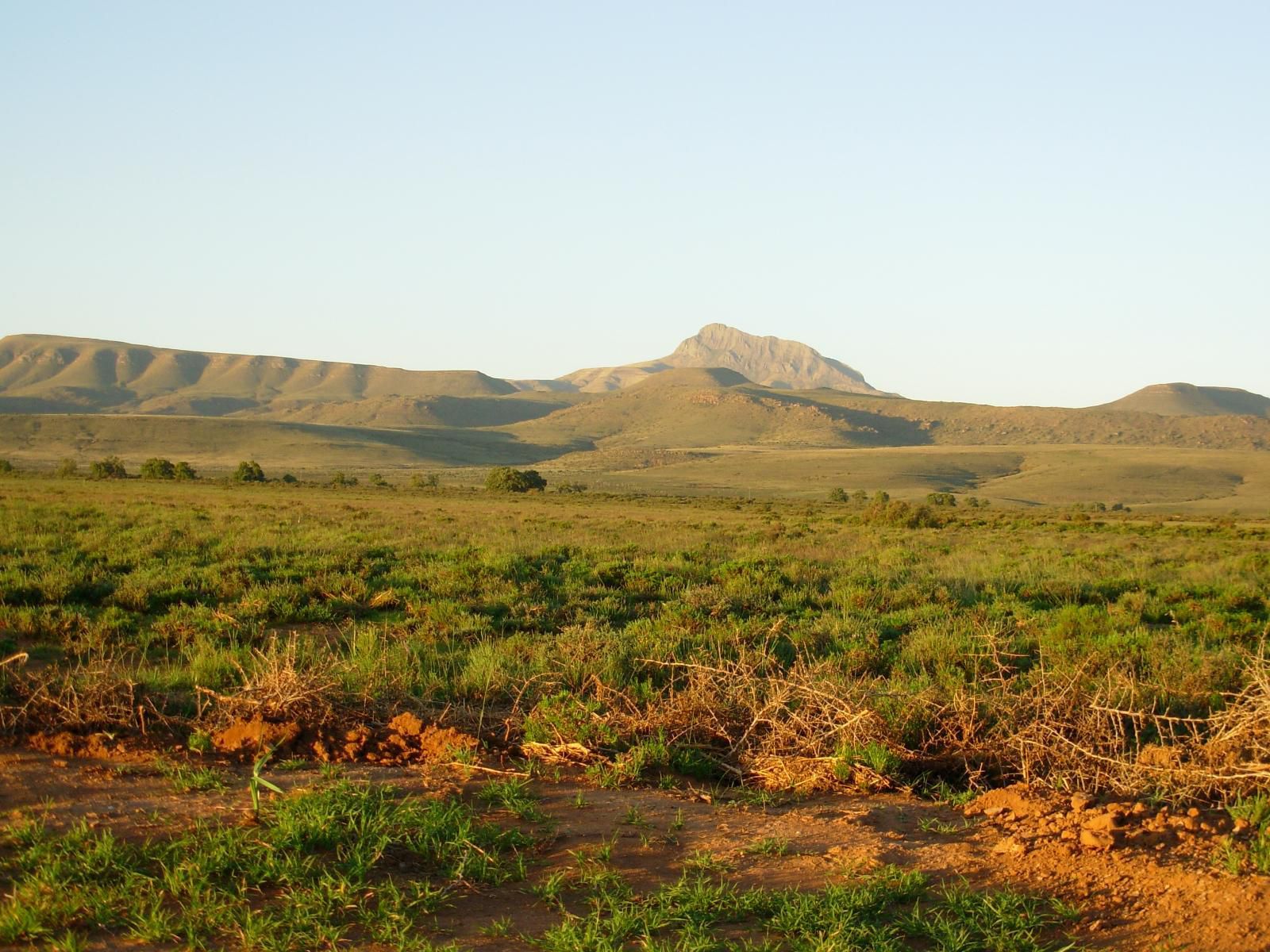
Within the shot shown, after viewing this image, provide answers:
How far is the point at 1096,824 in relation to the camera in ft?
16.1

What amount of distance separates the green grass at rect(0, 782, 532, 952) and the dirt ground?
157 millimetres

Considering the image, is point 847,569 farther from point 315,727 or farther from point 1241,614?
point 315,727

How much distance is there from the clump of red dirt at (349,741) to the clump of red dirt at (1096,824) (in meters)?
3.09

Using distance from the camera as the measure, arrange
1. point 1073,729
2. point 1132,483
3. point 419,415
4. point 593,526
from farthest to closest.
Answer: point 419,415 < point 1132,483 < point 593,526 < point 1073,729

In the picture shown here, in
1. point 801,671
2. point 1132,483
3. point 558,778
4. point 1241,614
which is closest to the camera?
point 558,778

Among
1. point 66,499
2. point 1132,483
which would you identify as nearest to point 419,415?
point 1132,483

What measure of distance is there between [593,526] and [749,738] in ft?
71.3

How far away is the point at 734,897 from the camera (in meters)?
4.29

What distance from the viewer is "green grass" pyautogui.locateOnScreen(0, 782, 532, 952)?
3.92m

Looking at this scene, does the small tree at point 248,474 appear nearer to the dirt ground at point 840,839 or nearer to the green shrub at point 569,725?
the green shrub at point 569,725

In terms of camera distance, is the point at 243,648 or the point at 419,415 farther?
the point at 419,415

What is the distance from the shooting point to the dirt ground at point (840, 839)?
4191 mm

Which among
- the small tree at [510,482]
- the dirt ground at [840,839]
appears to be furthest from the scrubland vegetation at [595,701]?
the small tree at [510,482]

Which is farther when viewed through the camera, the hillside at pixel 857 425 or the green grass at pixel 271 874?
the hillside at pixel 857 425
